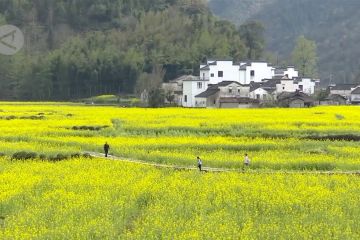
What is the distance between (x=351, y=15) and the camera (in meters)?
138

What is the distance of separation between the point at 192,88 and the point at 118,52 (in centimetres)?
2006

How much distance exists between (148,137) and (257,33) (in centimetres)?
6705

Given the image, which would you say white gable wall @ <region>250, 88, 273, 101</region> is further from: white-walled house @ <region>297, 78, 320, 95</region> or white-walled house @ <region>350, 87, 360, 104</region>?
white-walled house @ <region>350, 87, 360, 104</region>

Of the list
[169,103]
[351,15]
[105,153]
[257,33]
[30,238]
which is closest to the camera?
[30,238]

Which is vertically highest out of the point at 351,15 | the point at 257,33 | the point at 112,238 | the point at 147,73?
the point at 351,15

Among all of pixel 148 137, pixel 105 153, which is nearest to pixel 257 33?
pixel 148 137

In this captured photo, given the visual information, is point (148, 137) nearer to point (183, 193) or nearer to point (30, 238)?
point (183, 193)

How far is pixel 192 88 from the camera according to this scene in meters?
70.5

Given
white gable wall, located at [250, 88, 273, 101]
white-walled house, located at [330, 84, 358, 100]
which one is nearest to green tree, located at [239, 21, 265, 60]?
white-walled house, located at [330, 84, 358, 100]

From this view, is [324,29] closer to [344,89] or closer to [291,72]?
[291,72]

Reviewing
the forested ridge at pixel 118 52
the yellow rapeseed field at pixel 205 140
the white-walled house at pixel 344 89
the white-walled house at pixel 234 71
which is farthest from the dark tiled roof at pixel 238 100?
the yellow rapeseed field at pixel 205 140

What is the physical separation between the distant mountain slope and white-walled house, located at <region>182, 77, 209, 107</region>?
162ft

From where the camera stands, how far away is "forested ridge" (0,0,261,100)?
84375mm

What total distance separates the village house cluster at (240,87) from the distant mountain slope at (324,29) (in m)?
40.5
